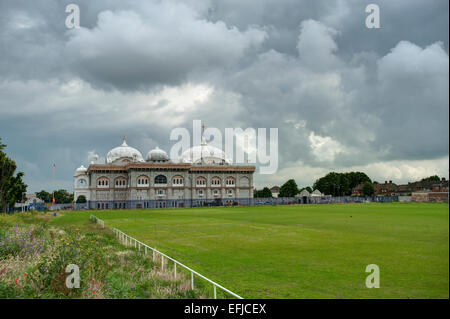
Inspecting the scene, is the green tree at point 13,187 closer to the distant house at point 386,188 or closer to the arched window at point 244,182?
A: the arched window at point 244,182

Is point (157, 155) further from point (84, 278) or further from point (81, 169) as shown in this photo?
point (84, 278)

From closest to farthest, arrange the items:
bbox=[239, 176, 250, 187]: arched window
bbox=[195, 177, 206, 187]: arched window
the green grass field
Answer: the green grass field, bbox=[195, 177, 206, 187]: arched window, bbox=[239, 176, 250, 187]: arched window

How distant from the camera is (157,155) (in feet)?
338

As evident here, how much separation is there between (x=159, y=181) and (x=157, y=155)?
9.91m

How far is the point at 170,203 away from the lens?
95188 millimetres

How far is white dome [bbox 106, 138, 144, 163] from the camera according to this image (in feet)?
346

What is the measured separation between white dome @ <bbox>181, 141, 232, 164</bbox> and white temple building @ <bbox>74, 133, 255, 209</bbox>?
298 millimetres

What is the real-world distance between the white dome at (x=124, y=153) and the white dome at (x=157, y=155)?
4742 mm

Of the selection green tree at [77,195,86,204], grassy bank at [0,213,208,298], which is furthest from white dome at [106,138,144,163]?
grassy bank at [0,213,208,298]

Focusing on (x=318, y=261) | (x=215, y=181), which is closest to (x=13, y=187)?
(x=318, y=261)

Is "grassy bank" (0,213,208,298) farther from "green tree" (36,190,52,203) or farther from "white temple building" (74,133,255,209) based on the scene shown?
"green tree" (36,190,52,203)

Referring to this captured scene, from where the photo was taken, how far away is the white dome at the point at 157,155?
10288 centimetres
